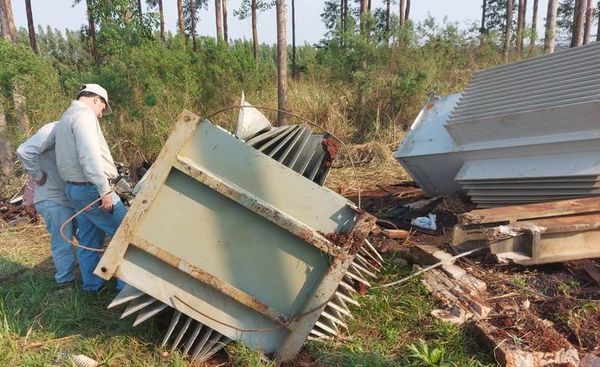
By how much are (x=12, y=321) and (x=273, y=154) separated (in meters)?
2.14

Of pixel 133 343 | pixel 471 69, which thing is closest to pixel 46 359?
pixel 133 343

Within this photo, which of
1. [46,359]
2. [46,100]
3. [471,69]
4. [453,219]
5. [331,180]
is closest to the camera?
[46,359]

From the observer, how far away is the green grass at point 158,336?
260 cm

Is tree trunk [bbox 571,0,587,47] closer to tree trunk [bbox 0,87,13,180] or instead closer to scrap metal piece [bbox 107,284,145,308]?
scrap metal piece [bbox 107,284,145,308]

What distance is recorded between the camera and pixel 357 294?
3162 mm

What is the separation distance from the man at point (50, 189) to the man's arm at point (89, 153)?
55cm

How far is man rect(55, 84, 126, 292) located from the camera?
322 centimetres

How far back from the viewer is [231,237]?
8.32ft

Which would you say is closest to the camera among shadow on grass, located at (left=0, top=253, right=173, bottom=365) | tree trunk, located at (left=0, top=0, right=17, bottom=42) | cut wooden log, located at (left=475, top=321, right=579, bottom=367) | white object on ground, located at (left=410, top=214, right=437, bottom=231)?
cut wooden log, located at (left=475, top=321, right=579, bottom=367)

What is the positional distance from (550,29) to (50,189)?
12779mm

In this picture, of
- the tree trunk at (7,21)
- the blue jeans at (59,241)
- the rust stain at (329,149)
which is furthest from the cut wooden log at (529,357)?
the tree trunk at (7,21)

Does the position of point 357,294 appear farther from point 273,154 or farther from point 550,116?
point 550,116

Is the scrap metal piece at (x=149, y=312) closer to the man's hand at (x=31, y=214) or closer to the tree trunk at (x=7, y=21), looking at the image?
the man's hand at (x=31, y=214)

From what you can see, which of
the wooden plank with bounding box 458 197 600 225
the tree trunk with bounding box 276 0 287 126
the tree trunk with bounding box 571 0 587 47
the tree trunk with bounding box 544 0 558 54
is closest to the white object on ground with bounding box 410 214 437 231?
the wooden plank with bounding box 458 197 600 225
